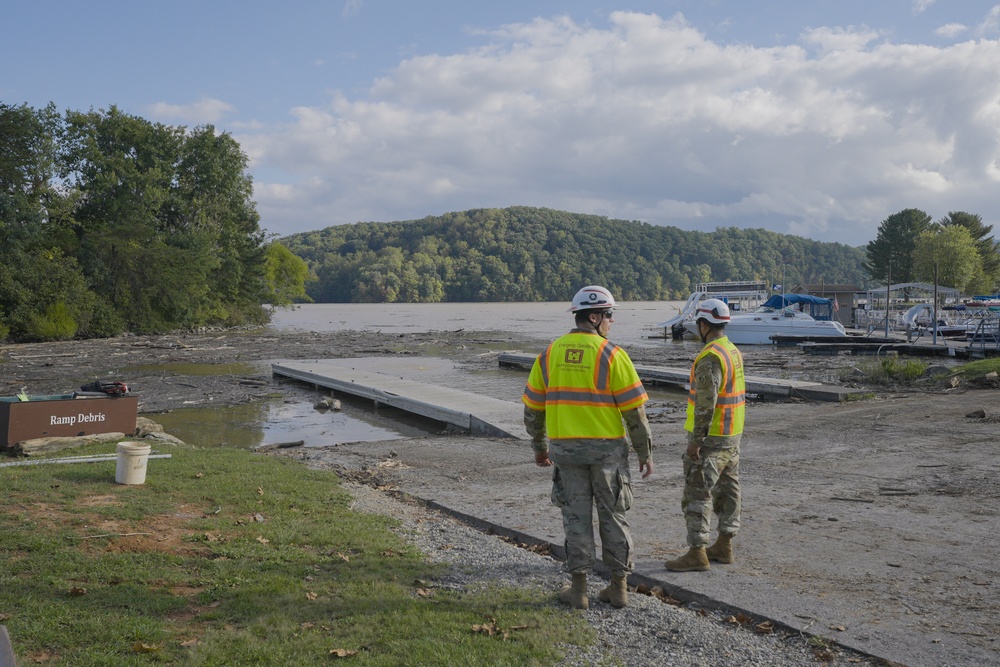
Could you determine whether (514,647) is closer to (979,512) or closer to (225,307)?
(979,512)

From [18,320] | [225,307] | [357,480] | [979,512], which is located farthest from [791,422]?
[225,307]

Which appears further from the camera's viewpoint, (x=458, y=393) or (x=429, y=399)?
(x=458, y=393)

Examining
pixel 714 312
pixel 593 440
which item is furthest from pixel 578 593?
pixel 714 312

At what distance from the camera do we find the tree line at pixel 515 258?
15988cm

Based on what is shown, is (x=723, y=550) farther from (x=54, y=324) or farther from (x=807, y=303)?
(x=807, y=303)

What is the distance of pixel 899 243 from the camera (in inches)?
3907

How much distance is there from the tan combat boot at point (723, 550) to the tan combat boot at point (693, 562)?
196mm

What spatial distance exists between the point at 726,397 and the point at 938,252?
8846 centimetres

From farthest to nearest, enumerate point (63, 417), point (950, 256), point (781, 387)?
point (950, 256), point (781, 387), point (63, 417)

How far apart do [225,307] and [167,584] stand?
199 feet

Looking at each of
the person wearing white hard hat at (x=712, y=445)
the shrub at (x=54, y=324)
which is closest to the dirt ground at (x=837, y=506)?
the person wearing white hard hat at (x=712, y=445)

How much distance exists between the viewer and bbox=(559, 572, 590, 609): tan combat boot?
5203mm

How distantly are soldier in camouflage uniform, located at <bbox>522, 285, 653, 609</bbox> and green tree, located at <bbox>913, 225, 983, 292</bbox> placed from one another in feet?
280

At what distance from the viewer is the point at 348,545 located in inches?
261
